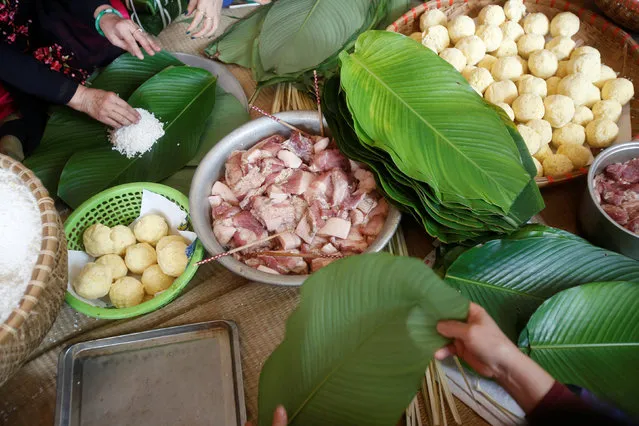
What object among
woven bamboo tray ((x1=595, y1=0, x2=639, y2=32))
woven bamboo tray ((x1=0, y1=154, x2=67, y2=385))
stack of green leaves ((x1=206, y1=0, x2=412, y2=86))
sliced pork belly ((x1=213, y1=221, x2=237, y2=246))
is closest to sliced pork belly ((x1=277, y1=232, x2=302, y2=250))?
sliced pork belly ((x1=213, y1=221, x2=237, y2=246))

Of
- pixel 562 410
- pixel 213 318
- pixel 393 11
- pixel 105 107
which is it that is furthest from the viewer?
pixel 393 11

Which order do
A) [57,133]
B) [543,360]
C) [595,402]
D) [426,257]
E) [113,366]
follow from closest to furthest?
[595,402] → [543,360] → [113,366] → [426,257] → [57,133]

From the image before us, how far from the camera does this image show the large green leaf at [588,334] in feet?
3.03

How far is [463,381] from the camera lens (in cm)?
105

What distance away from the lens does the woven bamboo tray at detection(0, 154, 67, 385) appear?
0.78 m

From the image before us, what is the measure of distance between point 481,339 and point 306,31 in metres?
1.15

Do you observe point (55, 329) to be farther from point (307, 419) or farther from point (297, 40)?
point (297, 40)

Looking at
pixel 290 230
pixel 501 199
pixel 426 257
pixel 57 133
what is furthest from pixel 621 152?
pixel 57 133

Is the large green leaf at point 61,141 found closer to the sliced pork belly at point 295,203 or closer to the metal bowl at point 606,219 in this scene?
the sliced pork belly at point 295,203

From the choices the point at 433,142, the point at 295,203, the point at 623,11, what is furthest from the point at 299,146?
the point at 623,11

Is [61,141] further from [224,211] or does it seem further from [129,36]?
[224,211]

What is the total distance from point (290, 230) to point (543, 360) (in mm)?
617

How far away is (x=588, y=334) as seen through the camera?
3.17ft

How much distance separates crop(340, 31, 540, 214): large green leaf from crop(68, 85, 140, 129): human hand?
2.08ft
